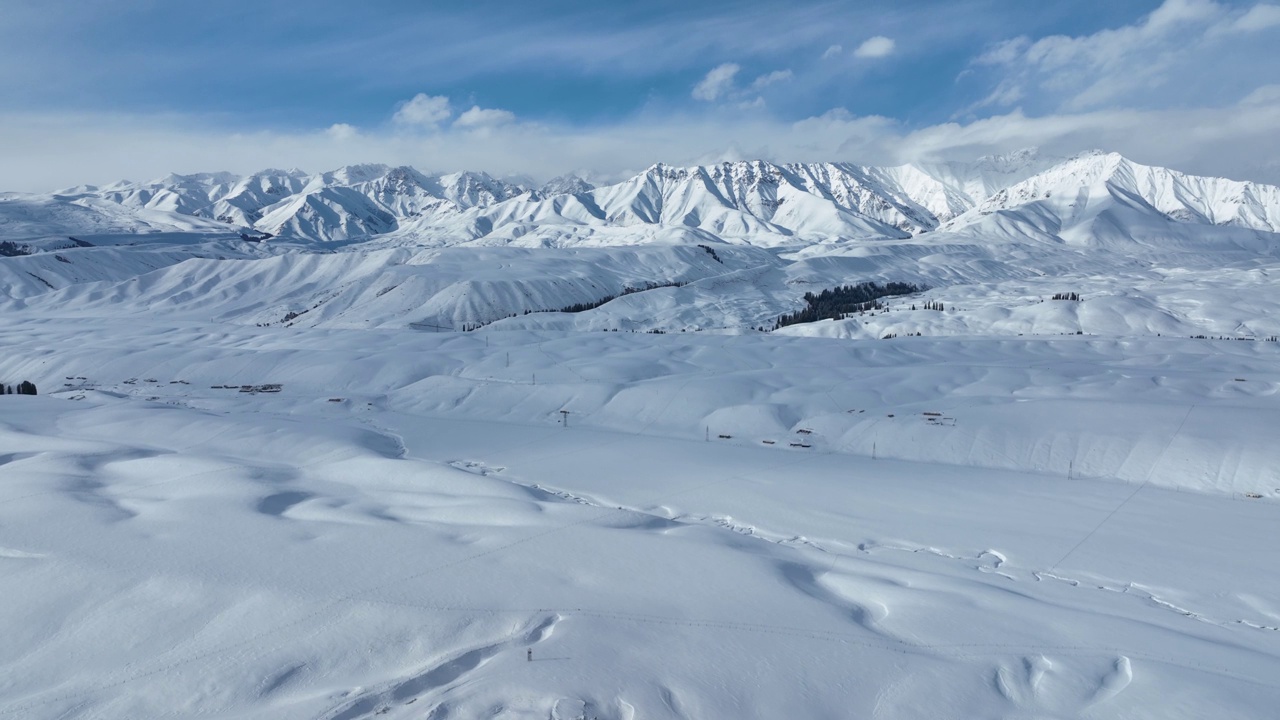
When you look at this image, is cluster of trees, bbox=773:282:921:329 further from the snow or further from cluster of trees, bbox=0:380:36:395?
cluster of trees, bbox=0:380:36:395

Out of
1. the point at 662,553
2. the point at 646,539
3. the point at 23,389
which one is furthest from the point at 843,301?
the point at 662,553

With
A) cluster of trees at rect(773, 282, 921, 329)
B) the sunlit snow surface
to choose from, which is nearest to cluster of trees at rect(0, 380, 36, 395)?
the sunlit snow surface

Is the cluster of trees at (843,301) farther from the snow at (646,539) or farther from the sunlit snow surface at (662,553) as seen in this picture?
the sunlit snow surface at (662,553)

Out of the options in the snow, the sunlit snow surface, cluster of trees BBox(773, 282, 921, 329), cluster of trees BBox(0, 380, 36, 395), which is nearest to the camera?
the sunlit snow surface

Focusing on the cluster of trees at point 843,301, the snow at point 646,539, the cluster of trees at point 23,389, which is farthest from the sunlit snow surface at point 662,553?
the cluster of trees at point 843,301

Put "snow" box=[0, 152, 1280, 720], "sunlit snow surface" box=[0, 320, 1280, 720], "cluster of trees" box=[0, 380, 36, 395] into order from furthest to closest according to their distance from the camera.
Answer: "cluster of trees" box=[0, 380, 36, 395] < "snow" box=[0, 152, 1280, 720] < "sunlit snow surface" box=[0, 320, 1280, 720]

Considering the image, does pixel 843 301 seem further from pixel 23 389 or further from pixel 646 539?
pixel 646 539
